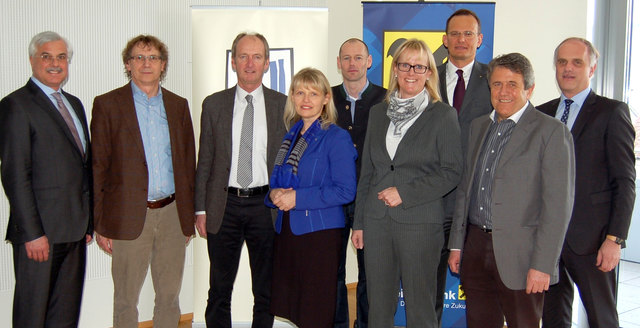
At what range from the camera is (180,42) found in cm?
375

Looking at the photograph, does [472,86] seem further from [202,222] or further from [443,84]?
[202,222]

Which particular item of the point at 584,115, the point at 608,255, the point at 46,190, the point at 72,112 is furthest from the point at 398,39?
the point at 46,190

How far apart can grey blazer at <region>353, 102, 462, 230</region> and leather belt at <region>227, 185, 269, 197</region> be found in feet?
2.23

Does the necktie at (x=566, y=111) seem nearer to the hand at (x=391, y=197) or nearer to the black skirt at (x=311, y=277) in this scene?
the hand at (x=391, y=197)

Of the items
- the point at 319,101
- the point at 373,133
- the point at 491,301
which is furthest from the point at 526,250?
the point at 319,101

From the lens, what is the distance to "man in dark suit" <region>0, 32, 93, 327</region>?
2.41 meters

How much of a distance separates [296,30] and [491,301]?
2303 mm

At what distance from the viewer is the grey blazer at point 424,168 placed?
7.63 feet

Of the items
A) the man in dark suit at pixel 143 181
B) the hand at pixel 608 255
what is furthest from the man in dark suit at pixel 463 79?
the man in dark suit at pixel 143 181

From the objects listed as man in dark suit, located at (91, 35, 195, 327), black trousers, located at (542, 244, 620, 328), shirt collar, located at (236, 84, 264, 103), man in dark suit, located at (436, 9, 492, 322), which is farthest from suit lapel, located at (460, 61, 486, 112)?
man in dark suit, located at (91, 35, 195, 327)

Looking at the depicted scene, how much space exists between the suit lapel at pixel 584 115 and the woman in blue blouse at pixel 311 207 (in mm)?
1128

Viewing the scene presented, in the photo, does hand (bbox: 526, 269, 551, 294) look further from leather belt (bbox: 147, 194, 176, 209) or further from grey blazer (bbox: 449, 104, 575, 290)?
leather belt (bbox: 147, 194, 176, 209)

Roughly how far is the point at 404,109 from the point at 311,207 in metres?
0.65

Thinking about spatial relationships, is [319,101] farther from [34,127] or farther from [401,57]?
[34,127]
